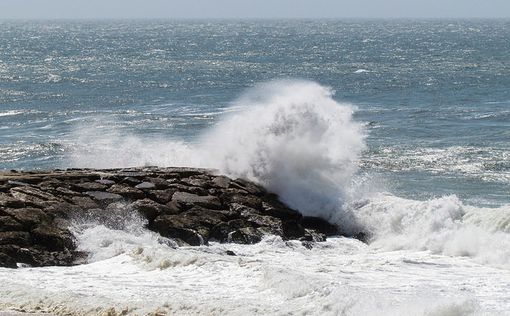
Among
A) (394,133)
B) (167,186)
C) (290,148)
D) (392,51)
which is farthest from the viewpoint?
(392,51)

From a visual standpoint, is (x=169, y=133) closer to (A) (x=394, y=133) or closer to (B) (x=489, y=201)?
(A) (x=394, y=133)

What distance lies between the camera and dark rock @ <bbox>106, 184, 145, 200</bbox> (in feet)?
63.5

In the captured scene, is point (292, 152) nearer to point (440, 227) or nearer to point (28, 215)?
point (440, 227)

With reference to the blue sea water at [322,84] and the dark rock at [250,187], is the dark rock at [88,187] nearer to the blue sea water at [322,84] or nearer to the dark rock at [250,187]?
the dark rock at [250,187]

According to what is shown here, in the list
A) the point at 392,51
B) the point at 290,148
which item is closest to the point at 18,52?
the point at 392,51

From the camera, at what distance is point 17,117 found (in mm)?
42594

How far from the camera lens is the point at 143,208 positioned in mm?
18766

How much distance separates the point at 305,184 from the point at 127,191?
4413 millimetres

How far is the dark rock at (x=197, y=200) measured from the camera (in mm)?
19359

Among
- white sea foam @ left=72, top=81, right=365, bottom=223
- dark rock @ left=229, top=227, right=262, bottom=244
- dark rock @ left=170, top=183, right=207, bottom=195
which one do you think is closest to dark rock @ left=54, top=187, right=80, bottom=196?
dark rock @ left=170, top=183, right=207, bottom=195

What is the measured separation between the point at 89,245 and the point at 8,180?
3.40 meters

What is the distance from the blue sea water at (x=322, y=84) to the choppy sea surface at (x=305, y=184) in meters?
0.16

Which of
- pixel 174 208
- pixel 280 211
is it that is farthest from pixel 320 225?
pixel 174 208

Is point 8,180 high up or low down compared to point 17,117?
up
